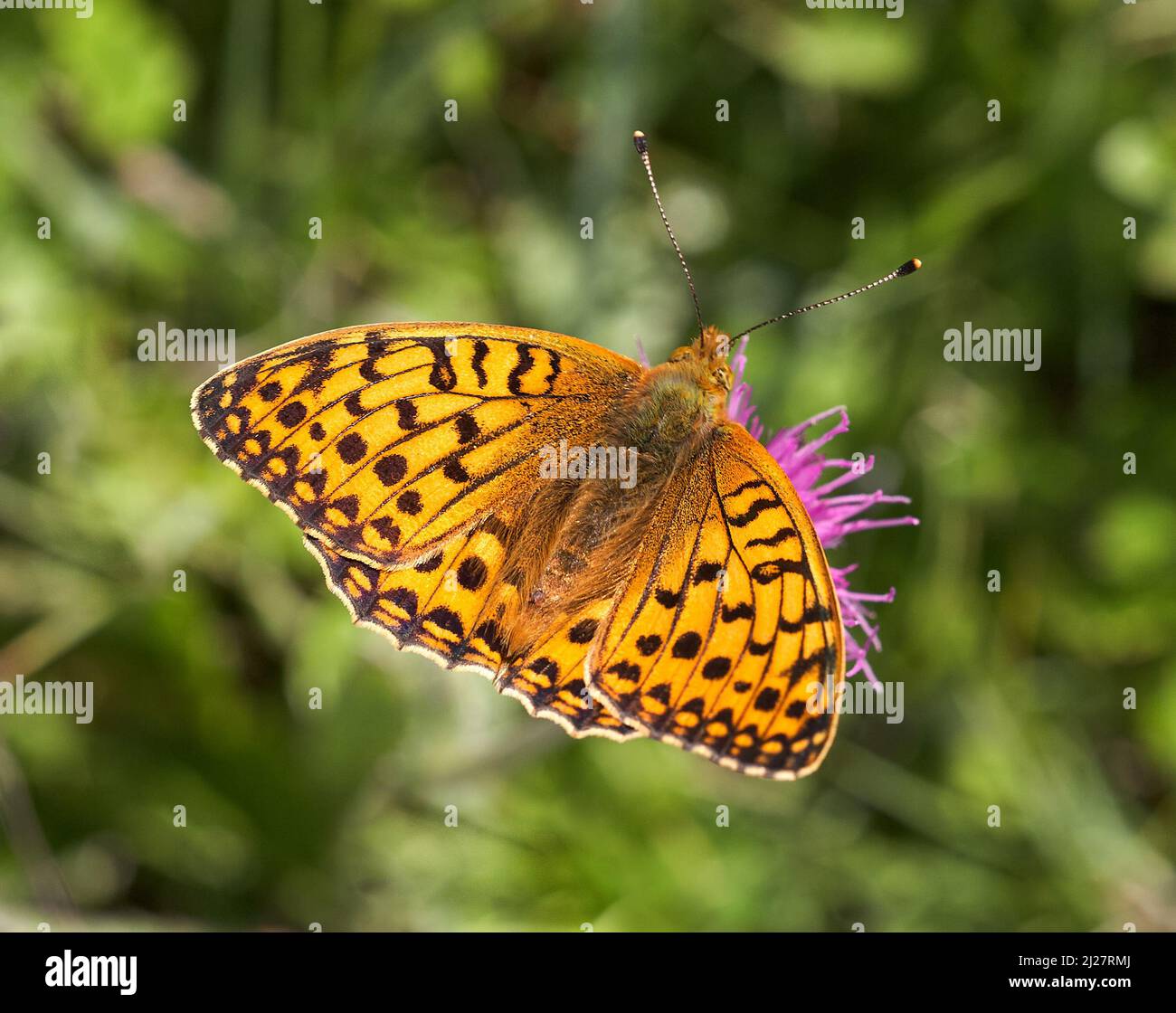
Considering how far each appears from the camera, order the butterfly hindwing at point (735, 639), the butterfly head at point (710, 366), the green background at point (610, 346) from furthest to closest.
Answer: the green background at point (610, 346)
the butterfly head at point (710, 366)
the butterfly hindwing at point (735, 639)

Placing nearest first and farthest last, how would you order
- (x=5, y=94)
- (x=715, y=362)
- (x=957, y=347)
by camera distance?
(x=715, y=362) → (x=5, y=94) → (x=957, y=347)

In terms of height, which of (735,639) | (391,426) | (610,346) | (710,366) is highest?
(610,346)

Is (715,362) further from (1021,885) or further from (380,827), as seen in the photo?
(1021,885)

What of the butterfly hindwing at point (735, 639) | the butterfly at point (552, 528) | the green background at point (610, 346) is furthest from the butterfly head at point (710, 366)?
the green background at point (610, 346)

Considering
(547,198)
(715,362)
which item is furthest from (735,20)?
(715,362)

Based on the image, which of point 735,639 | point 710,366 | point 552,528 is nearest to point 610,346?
point 710,366

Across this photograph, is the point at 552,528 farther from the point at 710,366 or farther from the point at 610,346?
the point at 610,346

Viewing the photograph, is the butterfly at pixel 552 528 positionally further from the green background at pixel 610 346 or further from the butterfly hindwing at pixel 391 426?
the green background at pixel 610 346
